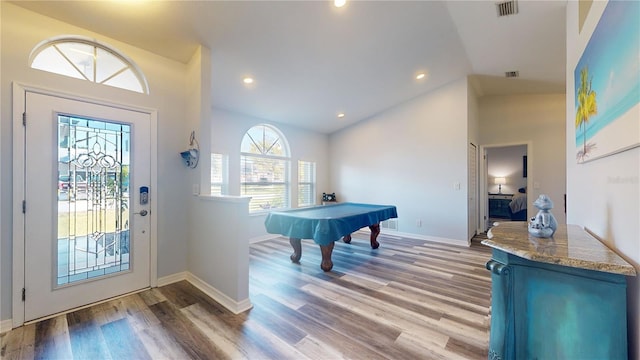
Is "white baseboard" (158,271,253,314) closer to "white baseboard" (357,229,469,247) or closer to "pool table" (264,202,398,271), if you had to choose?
"pool table" (264,202,398,271)

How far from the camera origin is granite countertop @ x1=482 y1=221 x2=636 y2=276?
0.95m

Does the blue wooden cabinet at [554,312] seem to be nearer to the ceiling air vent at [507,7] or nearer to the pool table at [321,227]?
the pool table at [321,227]

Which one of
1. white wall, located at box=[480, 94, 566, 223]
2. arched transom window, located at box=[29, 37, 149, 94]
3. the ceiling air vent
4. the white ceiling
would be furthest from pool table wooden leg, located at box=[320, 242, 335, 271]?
white wall, located at box=[480, 94, 566, 223]

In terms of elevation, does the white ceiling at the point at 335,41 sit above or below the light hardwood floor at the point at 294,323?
above

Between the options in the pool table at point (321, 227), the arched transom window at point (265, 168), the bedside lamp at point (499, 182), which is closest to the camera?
the pool table at point (321, 227)

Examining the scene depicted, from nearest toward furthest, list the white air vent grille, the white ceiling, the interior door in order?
the interior door → the white ceiling → the white air vent grille

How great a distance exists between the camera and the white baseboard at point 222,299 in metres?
2.22

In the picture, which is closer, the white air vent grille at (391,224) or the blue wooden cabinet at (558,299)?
the blue wooden cabinet at (558,299)

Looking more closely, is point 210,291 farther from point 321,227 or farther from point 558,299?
point 558,299

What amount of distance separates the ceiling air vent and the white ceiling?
62 millimetres

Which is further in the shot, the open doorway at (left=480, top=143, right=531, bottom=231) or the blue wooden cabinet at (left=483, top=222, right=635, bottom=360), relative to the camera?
the open doorway at (left=480, top=143, right=531, bottom=231)

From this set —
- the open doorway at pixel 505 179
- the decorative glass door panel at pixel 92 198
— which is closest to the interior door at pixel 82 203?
the decorative glass door panel at pixel 92 198

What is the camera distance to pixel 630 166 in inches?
40.6

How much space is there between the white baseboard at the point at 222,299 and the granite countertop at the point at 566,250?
2058 mm
